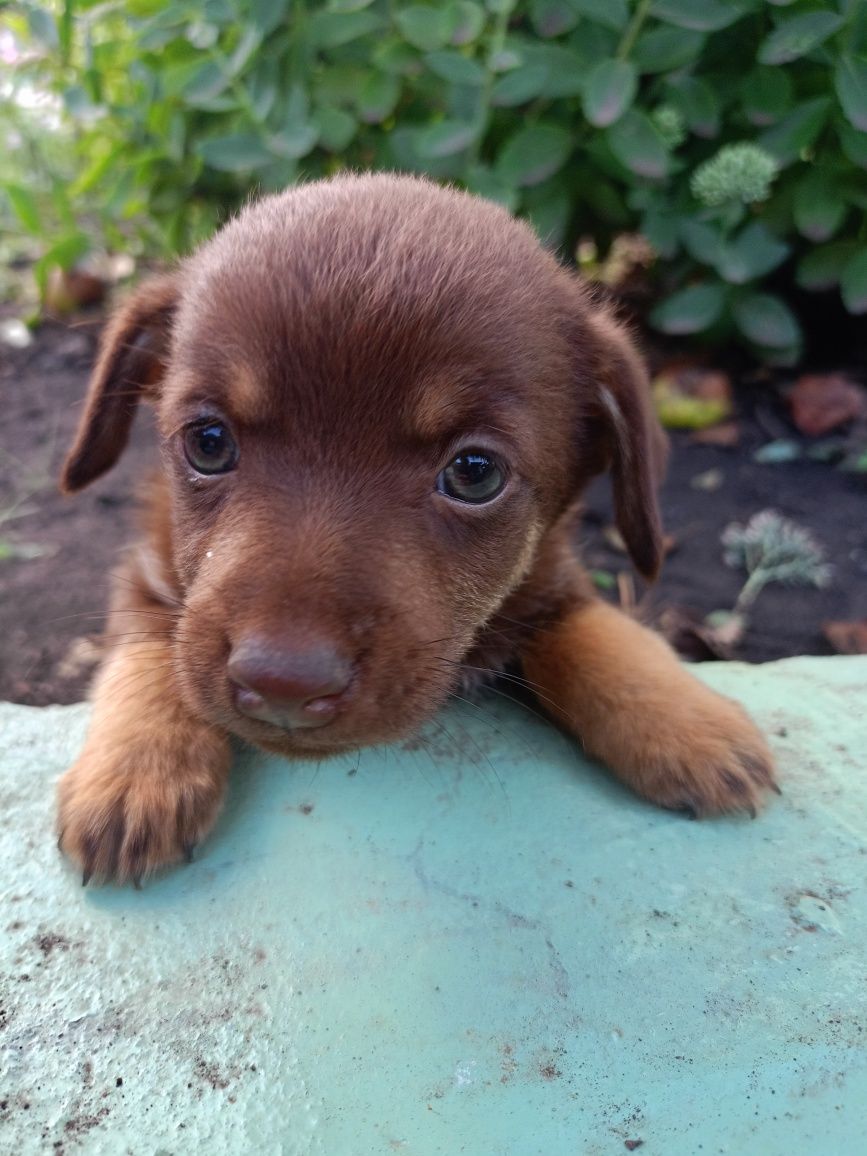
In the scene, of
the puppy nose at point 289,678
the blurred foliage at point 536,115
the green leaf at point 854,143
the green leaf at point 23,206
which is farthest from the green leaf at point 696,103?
the puppy nose at point 289,678

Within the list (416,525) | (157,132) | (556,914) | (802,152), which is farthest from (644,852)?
(157,132)

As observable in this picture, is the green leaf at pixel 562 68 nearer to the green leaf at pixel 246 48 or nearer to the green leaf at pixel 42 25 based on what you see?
the green leaf at pixel 246 48

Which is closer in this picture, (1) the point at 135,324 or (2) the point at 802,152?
(1) the point at 135,324

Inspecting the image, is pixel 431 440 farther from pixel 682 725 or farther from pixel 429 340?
pixel 682 725

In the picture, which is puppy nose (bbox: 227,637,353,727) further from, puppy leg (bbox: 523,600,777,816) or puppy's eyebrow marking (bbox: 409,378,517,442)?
puppy leg (bbox: 523,600,777,816)

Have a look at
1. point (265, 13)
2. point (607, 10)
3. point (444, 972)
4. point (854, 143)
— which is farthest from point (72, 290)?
point (444, 972)

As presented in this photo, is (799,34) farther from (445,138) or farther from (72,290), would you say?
(72,290)
